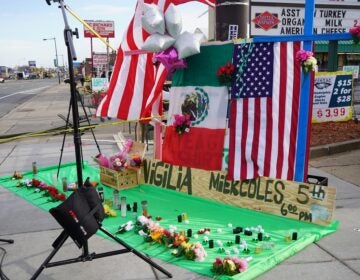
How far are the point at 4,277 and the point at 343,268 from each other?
336cm

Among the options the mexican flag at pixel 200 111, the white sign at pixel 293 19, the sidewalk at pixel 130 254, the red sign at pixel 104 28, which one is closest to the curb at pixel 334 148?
the sidewalk at pixel 130 254

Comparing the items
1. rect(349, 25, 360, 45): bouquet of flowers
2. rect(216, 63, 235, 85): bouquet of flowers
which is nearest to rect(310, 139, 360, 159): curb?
rect(216, 63, 235, 85): bouquet of flowers

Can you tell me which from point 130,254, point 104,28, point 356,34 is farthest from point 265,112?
point 104,28

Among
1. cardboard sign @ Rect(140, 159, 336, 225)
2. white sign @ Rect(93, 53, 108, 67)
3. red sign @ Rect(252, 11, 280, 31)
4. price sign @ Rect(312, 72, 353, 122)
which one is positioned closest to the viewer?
cardboard sign @ Rect(140, 159, 336, 225)

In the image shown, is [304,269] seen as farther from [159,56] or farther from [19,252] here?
[159,56]

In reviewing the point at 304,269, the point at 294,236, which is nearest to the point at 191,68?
the point at 294,236

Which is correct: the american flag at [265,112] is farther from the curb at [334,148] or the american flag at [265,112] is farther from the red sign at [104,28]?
the red sign at [104,28]

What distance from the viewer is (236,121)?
5656mm

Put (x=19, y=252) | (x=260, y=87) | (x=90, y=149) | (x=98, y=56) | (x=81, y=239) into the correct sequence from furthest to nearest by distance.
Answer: (x=98, y=56), (x=90, y=149), (x=260, y=87), (x=19, y=252), (x=81, y=239)

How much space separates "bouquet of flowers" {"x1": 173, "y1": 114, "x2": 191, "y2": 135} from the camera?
21.1ft

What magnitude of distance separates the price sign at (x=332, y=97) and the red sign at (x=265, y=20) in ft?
12.7

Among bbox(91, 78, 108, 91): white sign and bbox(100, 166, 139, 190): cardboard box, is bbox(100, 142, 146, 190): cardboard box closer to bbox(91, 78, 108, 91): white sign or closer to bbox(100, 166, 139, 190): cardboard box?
bbox(100, 166, 139, 190): cardboard box

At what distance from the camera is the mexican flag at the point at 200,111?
19.6ft

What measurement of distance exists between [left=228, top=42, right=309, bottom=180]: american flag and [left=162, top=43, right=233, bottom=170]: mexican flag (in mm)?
341
